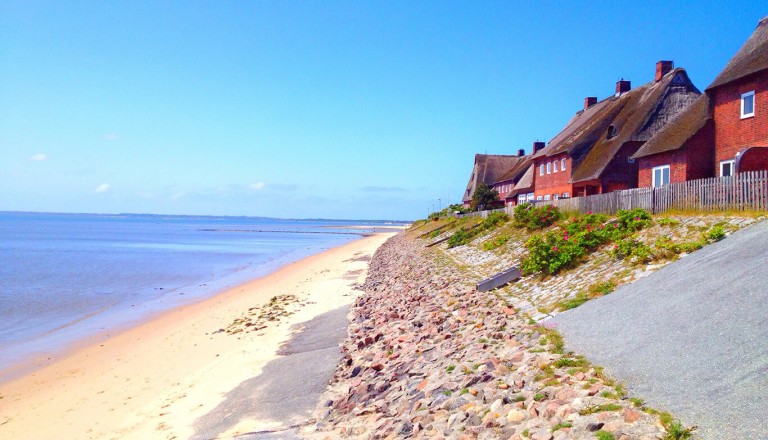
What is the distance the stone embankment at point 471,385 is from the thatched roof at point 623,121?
71.6 feet

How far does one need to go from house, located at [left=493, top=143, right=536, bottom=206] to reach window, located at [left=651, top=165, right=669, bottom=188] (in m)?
23.3

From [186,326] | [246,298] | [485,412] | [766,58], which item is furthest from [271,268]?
[485,412]

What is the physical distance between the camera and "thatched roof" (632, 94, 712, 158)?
21734mm

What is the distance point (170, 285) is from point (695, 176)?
27.9 meters

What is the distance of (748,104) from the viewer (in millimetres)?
19625

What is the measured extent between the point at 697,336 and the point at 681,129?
63.8 ft

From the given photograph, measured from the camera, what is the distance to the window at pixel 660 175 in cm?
2359

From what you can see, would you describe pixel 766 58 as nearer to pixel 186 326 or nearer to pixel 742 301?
pixel 742 301

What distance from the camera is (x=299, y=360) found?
12297 mm

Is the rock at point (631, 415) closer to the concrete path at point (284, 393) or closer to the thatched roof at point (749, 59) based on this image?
the concrete path at point (284, 393)

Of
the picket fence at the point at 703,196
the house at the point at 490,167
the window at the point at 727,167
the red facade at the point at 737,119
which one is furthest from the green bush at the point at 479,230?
the house at the point at 490,167

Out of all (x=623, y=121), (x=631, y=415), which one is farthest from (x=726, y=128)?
(x=631, y=415)

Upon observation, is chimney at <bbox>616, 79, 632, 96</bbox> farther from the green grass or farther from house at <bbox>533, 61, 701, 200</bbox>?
the green grass

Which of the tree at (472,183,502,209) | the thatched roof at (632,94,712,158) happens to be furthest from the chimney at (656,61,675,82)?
the tree at (472,183,502,209)
